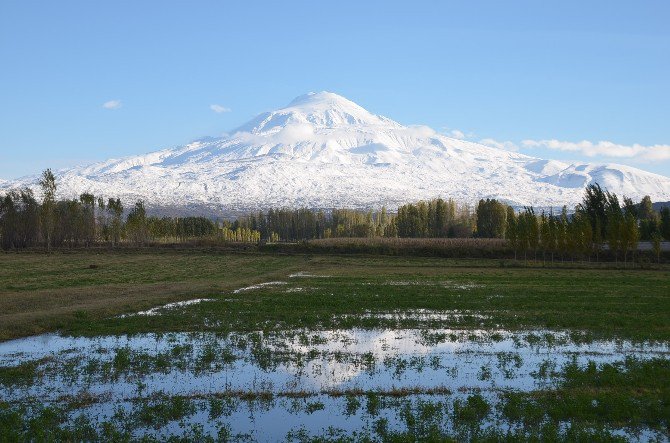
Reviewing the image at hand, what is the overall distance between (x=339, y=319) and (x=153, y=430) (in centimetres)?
1600

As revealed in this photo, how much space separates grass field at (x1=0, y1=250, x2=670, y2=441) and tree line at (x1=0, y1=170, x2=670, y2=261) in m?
41.9

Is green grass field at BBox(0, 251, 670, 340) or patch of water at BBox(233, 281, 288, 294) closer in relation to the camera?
green grass field at BBox(0, 251, 670, 340)

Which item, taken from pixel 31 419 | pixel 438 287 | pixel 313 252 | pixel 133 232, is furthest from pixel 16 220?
pixel 31 419

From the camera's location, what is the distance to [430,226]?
551 ft

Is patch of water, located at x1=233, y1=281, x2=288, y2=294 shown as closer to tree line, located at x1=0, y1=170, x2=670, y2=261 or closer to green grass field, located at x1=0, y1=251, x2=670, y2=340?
green grass field, located at x1=0, y1=251, x2=670, y2=340

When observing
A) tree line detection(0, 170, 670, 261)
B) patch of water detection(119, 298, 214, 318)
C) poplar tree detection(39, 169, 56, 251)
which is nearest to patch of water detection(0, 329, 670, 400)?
patch of water detection(119, 298, 214, 318)

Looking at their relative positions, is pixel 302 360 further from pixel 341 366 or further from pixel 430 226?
pixel 430 226

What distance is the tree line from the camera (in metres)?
80.5

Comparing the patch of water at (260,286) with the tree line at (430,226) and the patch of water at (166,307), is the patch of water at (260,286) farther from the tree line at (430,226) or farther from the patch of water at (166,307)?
the tree line at (430,226)

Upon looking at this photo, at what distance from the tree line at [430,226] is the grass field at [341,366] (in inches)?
1649

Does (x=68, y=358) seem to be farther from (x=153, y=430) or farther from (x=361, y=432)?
(x=361, y=432)

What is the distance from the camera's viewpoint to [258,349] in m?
21.8

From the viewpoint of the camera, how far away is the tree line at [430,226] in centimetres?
8050

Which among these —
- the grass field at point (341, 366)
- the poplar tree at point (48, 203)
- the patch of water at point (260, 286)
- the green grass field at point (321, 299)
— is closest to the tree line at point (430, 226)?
the poplar tree at point (48, 203)
